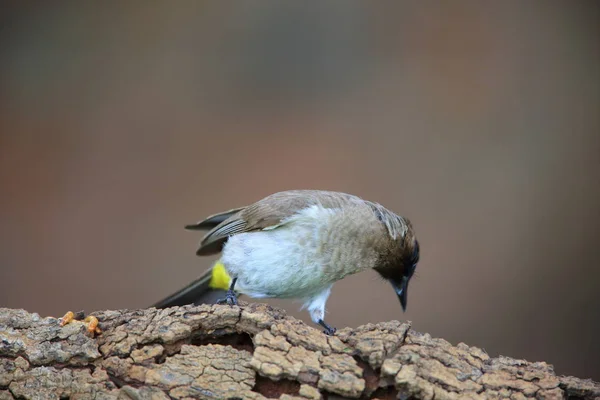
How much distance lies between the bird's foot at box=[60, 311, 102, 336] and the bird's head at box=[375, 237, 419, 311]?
2386 millimetres

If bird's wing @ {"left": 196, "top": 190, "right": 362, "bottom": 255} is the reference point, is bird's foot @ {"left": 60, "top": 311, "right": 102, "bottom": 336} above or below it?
below

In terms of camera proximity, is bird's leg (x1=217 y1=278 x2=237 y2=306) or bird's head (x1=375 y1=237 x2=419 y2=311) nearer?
bird's leg (x1=217 y1=278 x2=237 y2=306)

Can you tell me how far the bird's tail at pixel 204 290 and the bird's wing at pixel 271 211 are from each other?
0.24 m

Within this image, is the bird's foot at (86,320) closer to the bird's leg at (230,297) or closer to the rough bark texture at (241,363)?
the rough bark texture at (241,363)

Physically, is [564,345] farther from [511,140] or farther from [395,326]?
[395,326]

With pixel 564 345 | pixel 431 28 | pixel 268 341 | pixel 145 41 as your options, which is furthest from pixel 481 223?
pixel 268 341

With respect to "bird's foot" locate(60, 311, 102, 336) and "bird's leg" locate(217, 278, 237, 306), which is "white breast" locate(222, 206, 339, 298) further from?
"bird's foot" locate(60, 311, 102, 336)

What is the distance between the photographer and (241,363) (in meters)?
4.02

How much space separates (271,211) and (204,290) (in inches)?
34.9

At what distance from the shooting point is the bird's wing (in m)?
5.74

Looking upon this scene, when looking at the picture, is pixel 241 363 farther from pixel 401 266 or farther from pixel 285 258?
pixel 401 266

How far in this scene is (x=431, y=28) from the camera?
30.4 feet

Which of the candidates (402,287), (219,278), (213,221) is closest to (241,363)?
(219,278)

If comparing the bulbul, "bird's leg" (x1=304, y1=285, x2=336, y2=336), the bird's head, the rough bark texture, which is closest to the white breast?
the bulbul
